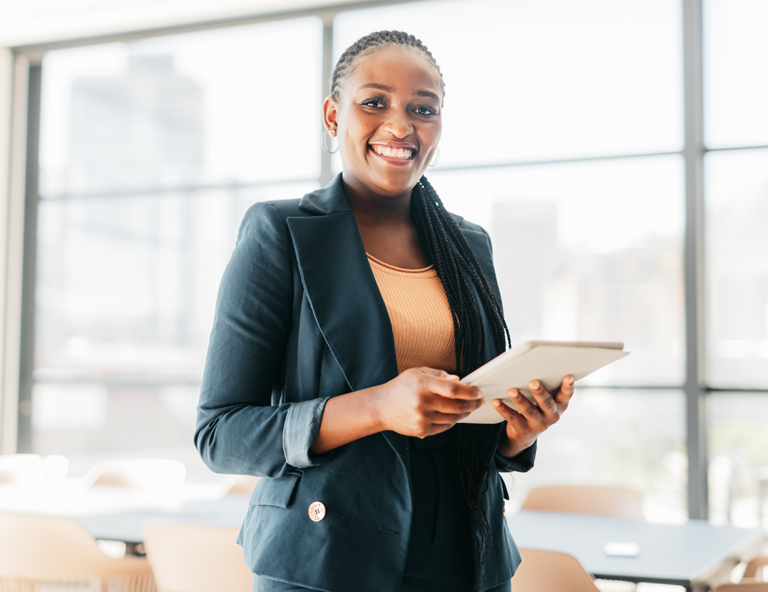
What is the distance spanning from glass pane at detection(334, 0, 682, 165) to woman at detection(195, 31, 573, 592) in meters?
3.15

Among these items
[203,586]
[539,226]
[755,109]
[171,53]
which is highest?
[171,53]

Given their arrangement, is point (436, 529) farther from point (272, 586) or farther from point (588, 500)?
point (588, 500)

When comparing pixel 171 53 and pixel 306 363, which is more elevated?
pixel 171 53

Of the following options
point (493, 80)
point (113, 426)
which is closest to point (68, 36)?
point (113, 426)

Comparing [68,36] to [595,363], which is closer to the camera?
[595,363]

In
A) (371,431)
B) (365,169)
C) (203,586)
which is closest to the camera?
(371,431)

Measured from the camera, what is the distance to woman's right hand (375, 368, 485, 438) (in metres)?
0.82

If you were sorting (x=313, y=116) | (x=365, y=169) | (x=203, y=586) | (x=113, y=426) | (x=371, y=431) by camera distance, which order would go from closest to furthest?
1. (x=371, y=431)
2. (x=365, y=169)
3. (x=203, y=586)
4. (x=313, y=116)
5. (x=113, y=426)

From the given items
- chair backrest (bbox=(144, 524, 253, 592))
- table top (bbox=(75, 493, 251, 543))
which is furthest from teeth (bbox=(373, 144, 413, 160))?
table top (bbox=(75, 493, 251, 543))

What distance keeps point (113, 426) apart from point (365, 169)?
433 centimetres

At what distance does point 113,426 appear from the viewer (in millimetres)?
4883

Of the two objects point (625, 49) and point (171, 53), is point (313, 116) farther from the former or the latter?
point (625, 49)

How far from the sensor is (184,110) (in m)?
4.86

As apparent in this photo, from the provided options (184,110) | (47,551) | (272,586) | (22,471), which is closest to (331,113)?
(272,586)
